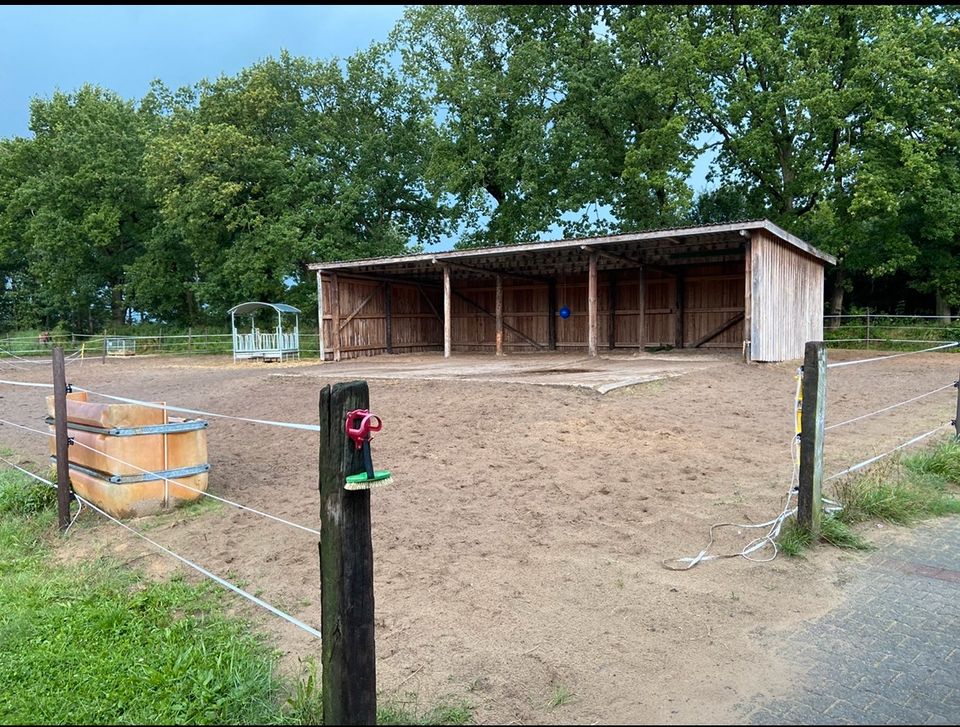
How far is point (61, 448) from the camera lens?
5242 mm

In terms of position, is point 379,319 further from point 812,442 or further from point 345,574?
point 345,574

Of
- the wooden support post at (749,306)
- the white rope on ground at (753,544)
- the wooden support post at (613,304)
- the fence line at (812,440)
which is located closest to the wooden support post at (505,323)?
the wooden support post at (613,304)

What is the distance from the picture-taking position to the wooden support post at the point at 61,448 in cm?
514

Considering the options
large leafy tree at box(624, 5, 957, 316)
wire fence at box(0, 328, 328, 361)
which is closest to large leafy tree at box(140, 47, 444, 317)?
wire fence at box(0, 328, 328, 361)

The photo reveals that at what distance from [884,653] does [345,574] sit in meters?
2.36

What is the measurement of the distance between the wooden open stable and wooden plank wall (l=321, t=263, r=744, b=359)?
4 cm

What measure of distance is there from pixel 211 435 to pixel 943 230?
22.7 m

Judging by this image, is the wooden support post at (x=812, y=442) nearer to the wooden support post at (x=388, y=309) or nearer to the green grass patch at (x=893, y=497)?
the green grass patch at (x=893, y=497)

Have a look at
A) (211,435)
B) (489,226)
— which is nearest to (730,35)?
(489,226)

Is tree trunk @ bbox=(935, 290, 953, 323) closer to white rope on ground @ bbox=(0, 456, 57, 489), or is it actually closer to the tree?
white rope on ground @ bbox=(0, 456, 57, 489)

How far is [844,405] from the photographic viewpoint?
9758mm

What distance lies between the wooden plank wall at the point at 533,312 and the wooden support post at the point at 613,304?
87mm

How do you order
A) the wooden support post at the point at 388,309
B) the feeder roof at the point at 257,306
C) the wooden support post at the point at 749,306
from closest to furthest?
the wooden support post at the point at 749,306 → the feeder roof at the point at 257,306 → the wooden support post at the point at 388,309

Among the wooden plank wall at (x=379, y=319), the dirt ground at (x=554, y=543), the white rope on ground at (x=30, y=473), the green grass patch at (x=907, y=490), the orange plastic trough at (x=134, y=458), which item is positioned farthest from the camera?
the wooden plank wall at (x=379, y=319)
